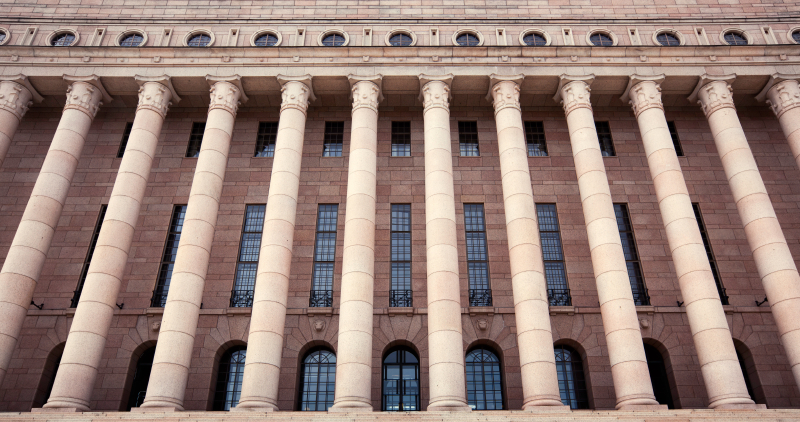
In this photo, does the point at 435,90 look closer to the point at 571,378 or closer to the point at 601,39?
the point at 601,39

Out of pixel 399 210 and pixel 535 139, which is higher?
pixel 535 139

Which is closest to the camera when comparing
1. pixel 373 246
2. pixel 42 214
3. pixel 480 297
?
pixel 373 246

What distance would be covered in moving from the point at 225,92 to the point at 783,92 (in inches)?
1043

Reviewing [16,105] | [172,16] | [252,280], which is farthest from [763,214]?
[16,105]

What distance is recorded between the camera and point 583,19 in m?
31.1

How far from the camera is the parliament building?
22.8 m

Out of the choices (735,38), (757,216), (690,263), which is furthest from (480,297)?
(735,38)

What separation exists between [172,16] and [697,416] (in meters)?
30.2

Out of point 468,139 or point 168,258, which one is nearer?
point 168,258

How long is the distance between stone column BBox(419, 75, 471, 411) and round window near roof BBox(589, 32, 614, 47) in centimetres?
805

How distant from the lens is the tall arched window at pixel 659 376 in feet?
86.0

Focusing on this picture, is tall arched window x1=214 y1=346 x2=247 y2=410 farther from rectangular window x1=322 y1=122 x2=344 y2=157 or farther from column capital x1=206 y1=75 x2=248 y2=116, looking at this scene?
column capital x1=206 y1=75 x2=248 y2=116

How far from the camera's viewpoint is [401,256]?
94.9ft

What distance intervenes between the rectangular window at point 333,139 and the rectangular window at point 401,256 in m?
4.59
